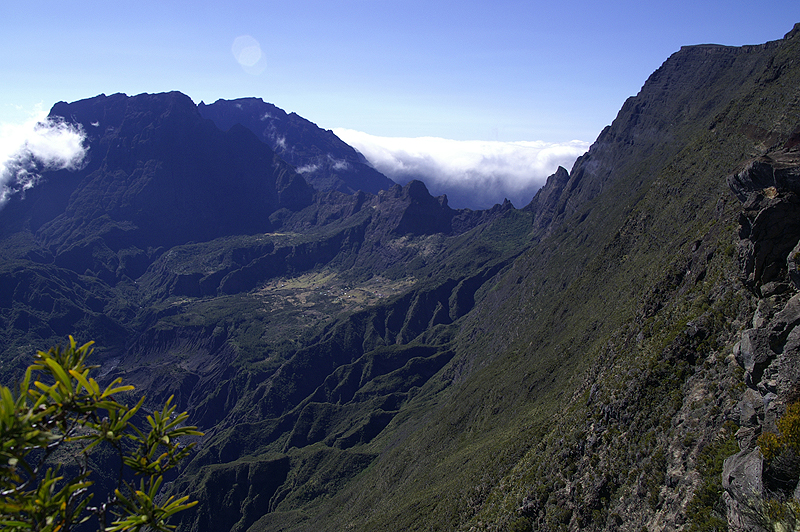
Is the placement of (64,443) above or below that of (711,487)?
above

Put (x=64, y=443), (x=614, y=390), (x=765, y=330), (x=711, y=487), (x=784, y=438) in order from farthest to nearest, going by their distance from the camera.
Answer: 1. (x=614, y=390)
2. (x=765, y=330)
3. (x=711, y=487)
4. (x=784, y=438)
5. (x=64, y=443)

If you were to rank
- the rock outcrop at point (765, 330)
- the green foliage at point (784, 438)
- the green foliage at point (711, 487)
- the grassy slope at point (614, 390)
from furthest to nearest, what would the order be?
the grassy slope at point (614, 390) < the green foliage at point (711, 487) < the rock outcrop at point (765, 330) < the green foliage at point (784, 438)

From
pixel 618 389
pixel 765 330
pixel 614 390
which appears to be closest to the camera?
pixel 765 330

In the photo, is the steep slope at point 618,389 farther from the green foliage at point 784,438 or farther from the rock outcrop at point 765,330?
the green foliage at point 784,438

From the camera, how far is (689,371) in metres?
35.5

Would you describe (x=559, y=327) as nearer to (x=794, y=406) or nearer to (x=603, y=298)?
(x=603, y=298)

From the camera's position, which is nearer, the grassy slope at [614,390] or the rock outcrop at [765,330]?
the rock outcrop at [765,330]

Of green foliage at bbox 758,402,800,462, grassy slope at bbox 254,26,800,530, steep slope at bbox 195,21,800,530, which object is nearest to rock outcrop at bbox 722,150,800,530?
green foliage at bbox 758,402,800,462

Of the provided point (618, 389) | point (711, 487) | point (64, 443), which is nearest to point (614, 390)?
point (618, 389)

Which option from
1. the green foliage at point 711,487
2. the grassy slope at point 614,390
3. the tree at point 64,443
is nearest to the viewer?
the tree at point 64,443

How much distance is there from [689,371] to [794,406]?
1745cm

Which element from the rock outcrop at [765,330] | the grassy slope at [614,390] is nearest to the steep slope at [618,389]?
the grassy slope at [614,390]

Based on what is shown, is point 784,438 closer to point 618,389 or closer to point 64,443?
point 64,443

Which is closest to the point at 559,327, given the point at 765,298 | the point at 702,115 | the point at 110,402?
the point at 765,298
